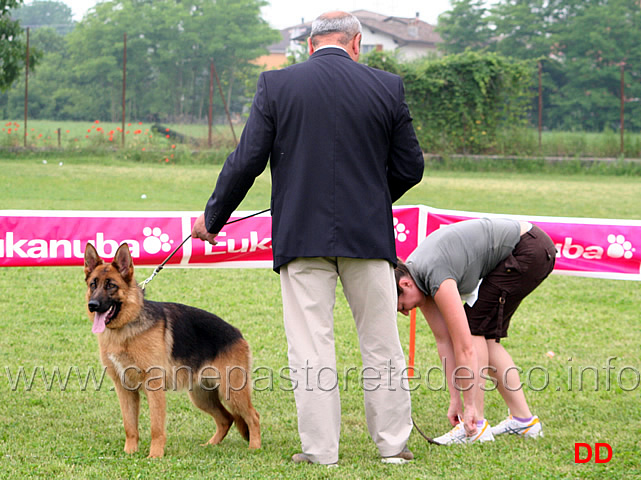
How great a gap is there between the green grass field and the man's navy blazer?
3.63 feet

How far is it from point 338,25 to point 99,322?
75.4 inches

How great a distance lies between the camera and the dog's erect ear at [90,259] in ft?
13.5

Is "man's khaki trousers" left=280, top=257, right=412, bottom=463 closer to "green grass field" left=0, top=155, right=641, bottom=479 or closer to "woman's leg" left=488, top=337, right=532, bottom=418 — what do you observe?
"green grass field" left=0, top=155, right=641, bottom=479

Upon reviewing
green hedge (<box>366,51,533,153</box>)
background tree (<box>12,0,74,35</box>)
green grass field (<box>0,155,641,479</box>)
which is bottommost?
green grass field (<box>0,155,641,479</box>)

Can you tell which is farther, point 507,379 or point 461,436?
point 507,379

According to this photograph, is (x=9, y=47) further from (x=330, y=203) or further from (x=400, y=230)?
(x=330, y=203)

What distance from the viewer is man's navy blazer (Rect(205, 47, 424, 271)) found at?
140 inches

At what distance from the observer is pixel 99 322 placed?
3998mm

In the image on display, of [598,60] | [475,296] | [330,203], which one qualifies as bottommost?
[475,296]

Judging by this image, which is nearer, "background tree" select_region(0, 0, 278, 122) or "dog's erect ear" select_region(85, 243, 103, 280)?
"dog's erect ear" select_region(85, 243, 103, 280)

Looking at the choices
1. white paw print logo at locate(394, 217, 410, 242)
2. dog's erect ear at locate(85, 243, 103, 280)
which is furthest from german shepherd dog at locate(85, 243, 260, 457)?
white paw print logo at locate(394, 217, 410, 242)

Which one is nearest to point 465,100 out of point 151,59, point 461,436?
point 461,436

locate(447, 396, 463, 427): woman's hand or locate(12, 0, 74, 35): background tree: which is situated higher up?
locate(12, 0, 74, 35): background tree

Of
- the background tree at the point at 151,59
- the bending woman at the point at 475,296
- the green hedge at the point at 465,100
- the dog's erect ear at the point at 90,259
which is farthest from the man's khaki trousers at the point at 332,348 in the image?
the background tree at the point at 151,59
